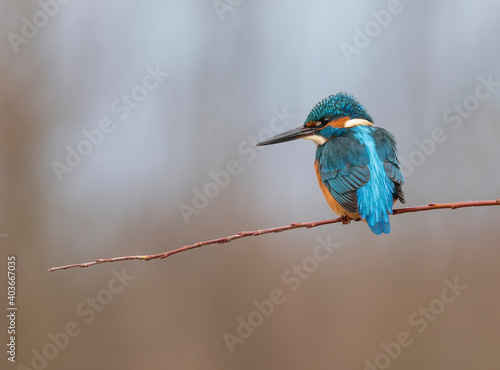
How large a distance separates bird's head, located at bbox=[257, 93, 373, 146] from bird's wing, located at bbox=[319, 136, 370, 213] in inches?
2.1

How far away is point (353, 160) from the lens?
1.78 meters

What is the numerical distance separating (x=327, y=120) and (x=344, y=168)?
259mm

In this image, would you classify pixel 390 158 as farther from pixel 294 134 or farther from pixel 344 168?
pixel 294 134

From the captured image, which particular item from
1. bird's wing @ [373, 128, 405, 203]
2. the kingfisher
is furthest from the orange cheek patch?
bird's wing @ [373, 128, 405, 203]

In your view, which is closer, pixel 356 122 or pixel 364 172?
pixel 364 172

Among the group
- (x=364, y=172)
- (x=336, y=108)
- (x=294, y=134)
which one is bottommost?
(x=364, y=172)

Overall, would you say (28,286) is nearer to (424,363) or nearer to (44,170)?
(44,170)

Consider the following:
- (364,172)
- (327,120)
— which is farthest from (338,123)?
(364,172)

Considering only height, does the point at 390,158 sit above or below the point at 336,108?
below

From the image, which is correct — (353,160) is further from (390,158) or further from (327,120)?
(327,120)

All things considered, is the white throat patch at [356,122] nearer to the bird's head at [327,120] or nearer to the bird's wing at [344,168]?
the bird's head at [327,120]

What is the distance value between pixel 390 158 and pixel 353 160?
136 millimetres

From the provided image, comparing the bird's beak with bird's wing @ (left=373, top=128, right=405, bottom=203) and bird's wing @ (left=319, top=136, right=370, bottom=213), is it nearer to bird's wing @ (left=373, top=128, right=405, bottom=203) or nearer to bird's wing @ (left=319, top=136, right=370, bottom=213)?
bird's wing @ (left=319, top=136, right=370, bottom=213)

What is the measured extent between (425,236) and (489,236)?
381 millimetres
